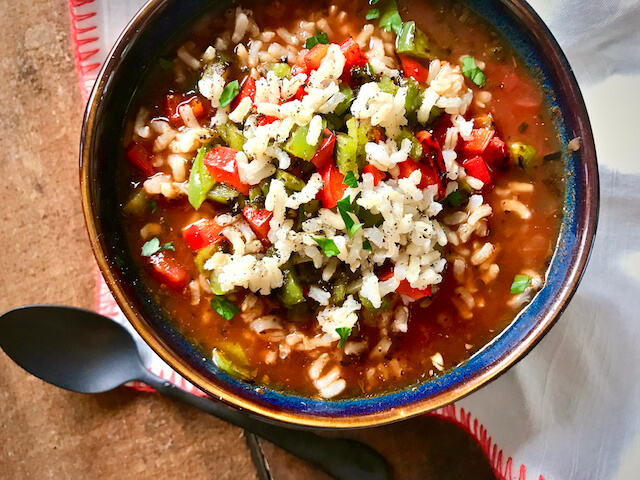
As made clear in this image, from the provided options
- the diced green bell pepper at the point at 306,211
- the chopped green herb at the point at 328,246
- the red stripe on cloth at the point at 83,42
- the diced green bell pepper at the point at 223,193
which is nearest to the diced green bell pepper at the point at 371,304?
the chopped green herb at the point at 328,246

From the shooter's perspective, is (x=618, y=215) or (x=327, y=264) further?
(x=618, y=215)

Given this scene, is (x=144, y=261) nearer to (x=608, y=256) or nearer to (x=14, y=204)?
(x=14, y=204)

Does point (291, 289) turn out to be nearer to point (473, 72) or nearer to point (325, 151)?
point (325, 151)

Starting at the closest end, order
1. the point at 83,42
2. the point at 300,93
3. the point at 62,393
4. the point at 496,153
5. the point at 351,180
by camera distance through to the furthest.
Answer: the point at 351,180 < the point at 300,93 < the point at 496,153 < the point at 83,42 < the point at 62,393

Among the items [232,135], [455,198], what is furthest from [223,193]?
[455,198]

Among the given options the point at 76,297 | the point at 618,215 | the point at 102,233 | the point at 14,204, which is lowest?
the point at 76,297

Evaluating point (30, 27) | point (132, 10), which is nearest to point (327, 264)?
point (132, 10)

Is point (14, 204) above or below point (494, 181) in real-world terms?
below
